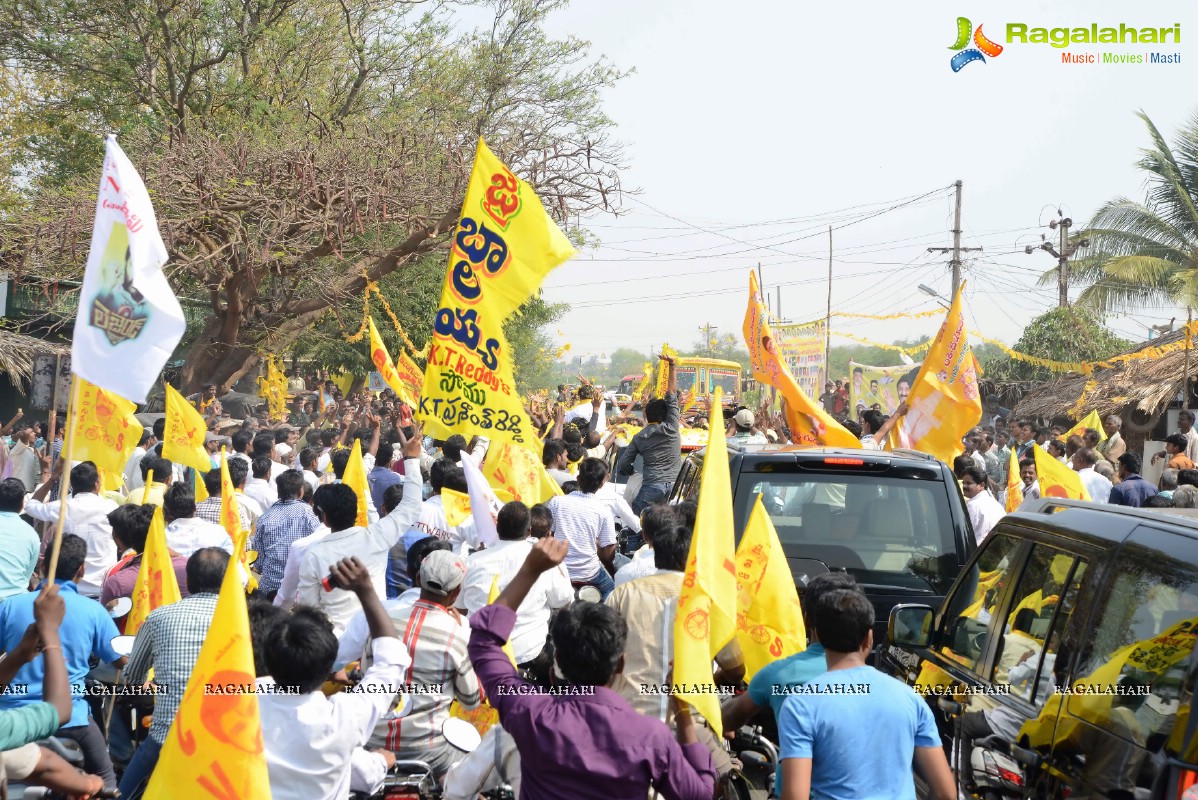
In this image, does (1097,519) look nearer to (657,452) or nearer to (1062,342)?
(657,452)

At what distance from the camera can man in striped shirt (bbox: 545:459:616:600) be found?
7.62 metres

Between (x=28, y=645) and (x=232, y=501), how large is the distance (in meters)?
4.08

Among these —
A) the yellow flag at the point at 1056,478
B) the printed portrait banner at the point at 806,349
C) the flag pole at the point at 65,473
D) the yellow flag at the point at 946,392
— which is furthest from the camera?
the printed portrait banner at the point at 806,349

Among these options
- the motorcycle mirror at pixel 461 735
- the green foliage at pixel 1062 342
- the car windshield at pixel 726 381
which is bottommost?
the motorcycle mirror at pixel 461 735

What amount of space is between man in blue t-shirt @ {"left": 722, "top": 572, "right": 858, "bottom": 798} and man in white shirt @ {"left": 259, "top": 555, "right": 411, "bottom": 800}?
3.97 ft

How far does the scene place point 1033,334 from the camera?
2906cm

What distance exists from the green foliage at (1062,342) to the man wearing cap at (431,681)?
25084mm

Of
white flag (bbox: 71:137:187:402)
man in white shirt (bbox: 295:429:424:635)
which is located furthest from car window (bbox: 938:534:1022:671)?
white flag (bbox: 71:137:187:402)

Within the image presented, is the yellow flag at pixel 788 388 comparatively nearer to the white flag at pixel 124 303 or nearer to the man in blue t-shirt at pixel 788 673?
the man in blue t-shirt at pixel 788 673

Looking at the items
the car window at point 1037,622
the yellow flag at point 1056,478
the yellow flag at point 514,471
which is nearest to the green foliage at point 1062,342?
the yellow flag at point 1056,478

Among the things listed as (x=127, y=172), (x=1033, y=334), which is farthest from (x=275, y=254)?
(x=1033, y=334)

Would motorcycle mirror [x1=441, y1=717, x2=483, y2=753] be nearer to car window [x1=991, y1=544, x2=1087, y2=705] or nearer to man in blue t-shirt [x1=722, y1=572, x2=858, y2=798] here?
man in blue t-shirt [x1=722, y1=572, x2=858, y2=798]

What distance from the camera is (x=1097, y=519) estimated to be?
3.64m

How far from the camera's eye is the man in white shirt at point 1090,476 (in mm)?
10039
